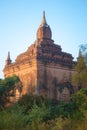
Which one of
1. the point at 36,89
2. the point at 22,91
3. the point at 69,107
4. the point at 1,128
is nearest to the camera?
the point at 1,128

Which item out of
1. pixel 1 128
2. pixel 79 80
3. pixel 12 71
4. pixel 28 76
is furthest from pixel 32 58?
pixel 1 128

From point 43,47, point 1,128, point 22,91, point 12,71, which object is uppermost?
point 43,47

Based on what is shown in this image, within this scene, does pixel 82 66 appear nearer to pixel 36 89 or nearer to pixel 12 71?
pixel 36 89

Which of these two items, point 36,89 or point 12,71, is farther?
point 12,71

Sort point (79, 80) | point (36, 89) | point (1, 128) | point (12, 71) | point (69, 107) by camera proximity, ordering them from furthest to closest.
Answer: point (12, 71), point (36, 89), point (79, 80), point (69, 107), point (1, 128)

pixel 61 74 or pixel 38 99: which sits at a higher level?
pixel 61 74

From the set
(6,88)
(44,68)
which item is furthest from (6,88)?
(44,68)

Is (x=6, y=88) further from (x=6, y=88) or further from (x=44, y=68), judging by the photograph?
(x=44, y=68)

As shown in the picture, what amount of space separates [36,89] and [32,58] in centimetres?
331

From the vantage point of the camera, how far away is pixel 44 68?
3158 cm

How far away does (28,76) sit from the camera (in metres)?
32.0

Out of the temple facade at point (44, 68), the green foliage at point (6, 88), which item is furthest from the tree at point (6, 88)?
the temple facade at point (44, 68)

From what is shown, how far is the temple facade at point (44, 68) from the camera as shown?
31172mm

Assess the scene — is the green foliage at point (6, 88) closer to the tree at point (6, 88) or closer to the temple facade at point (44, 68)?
the tree at point (6, 88)
